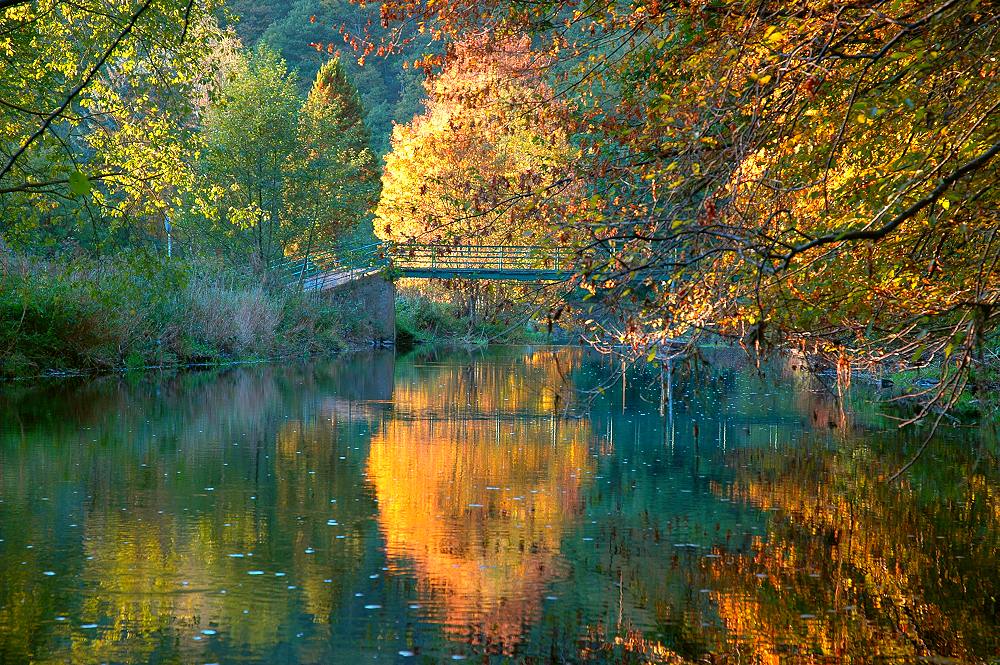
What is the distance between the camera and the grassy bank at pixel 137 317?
85.0ft

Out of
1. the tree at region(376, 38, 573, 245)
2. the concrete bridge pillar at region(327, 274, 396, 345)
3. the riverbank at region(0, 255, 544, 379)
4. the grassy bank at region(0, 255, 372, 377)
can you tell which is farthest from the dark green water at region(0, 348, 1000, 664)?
the concrete bridge pillar at region(327, 274, 396, 345)

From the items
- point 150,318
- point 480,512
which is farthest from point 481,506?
point 150,318

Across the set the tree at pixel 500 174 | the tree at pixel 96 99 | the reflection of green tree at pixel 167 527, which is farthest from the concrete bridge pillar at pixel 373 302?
the tree at pixel 500 174

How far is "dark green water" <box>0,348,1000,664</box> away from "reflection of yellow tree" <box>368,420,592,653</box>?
1.6 inches

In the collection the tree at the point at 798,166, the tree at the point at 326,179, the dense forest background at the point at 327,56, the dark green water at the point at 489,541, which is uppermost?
the dense forest background at the point at 327,56

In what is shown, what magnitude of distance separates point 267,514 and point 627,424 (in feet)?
32.2

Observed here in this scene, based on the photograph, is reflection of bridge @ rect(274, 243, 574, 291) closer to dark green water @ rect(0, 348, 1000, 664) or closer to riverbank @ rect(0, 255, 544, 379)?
riverbank @ rect(0, 255, 544, 379)

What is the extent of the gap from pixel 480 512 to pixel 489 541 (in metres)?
1.44

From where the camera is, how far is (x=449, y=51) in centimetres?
985

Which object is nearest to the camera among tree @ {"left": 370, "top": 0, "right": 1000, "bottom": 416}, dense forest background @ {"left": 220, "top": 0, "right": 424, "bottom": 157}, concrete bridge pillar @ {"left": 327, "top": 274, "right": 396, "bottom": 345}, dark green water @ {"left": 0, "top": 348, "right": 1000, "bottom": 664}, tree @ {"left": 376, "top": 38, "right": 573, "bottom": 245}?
tree @ {"left": 370, "top": 0, "right": 1000, "bottom": 416}

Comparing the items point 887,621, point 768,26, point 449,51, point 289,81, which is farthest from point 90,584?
point 289,81

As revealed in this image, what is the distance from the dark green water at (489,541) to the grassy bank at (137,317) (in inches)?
193

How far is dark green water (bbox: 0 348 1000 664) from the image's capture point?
7566 mm

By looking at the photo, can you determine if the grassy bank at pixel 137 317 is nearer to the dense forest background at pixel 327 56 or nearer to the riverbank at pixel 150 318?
the riverbank at pixel 150 318
